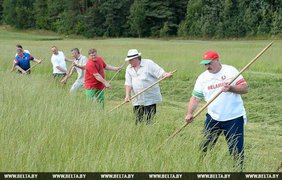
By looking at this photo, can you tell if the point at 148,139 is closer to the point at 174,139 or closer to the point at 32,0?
the point at 174,139

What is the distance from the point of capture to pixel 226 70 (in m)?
5.73

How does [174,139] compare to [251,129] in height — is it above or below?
above

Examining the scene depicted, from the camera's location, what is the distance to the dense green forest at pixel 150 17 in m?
52.6

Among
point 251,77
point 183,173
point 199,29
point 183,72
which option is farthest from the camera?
point 199,29

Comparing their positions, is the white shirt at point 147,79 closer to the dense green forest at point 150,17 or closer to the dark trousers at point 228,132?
the dark trousers at point 228,132

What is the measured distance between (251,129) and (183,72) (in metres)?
8.80

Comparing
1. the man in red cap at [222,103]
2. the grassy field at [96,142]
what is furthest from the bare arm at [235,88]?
the grassy field at [96,142]

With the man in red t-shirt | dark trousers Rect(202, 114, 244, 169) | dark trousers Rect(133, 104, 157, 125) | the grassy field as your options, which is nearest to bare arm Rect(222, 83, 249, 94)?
dark trousers Rect(202, 114, 244, 169)

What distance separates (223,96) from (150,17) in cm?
5885

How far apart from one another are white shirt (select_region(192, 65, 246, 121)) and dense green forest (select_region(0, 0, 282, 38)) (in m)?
44.8

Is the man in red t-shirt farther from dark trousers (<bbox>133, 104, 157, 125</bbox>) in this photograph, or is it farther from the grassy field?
dark trousers (<bbox>133, 104, 157, 125</bbox>)

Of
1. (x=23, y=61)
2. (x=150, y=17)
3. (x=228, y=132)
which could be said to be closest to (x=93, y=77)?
(x=228, y=132)

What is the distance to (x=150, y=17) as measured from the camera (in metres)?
63.8

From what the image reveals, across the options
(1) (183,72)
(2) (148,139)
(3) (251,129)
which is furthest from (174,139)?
(1) (183,72)
